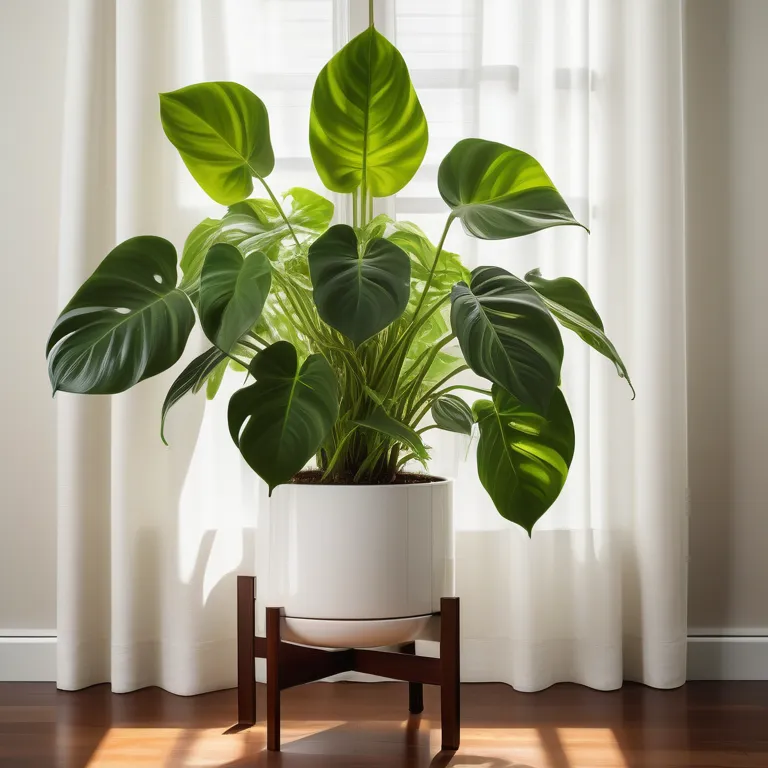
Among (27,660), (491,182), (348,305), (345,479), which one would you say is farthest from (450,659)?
(27,660)

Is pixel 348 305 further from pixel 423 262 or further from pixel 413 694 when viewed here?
pixel 413 694

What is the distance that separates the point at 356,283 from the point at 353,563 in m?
0.48

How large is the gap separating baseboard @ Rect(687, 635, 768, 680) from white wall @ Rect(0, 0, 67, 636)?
1.48 meters

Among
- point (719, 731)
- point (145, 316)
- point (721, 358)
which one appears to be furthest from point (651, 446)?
point (145, 316)

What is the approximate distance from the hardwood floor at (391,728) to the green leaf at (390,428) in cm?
53

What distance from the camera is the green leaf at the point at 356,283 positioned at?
1.04 m

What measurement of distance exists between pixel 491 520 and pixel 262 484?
547mm

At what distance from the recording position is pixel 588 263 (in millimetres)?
1819

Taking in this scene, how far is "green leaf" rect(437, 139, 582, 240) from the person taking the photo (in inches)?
48.1

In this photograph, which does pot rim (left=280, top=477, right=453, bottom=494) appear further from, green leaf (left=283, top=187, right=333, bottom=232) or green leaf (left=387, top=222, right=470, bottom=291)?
green leaf (left=283, top=187, right=333, bottom=232)

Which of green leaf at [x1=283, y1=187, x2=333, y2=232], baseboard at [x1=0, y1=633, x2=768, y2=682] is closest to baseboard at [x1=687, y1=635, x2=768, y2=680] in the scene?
baseboard at [x1=0, y1=633, x2=768, y2=682]

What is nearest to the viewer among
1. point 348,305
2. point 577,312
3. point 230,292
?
point 348,305

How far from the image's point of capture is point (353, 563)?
1.32 m

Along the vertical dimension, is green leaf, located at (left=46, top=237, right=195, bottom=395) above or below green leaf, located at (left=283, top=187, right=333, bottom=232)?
below
